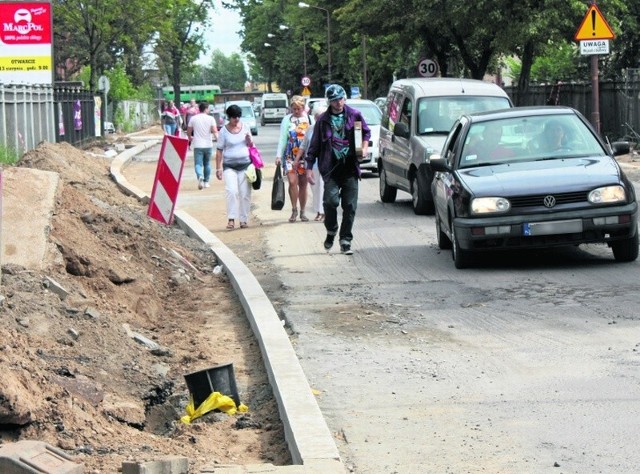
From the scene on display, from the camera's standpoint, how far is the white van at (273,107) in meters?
96.0

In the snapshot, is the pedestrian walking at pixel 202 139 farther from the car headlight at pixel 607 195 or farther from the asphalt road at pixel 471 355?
the car headlight at pixel 607 195

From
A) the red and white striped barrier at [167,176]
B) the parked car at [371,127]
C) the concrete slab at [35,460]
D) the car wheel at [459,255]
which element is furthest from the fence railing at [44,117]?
the concrete slab at [35,460]

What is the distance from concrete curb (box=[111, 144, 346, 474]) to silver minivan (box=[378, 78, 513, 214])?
675 centimetres

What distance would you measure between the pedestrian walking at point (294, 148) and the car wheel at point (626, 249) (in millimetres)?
6340

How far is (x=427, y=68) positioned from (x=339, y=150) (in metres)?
32.8

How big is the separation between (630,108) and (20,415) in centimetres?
3023

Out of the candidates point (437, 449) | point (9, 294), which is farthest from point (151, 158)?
point (437, 449)

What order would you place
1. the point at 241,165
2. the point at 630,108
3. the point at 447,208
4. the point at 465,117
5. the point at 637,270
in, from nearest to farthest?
the point at 637,270 < the point at 447,208 < the point at 465,117 < the point at 241,165 < the point at 630,108

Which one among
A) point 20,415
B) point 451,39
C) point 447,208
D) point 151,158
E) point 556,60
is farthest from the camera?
point 556,60

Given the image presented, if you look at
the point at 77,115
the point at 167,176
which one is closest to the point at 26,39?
the point at 77,115

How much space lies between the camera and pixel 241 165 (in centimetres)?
1834

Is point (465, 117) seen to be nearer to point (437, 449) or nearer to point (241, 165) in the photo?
point (241, 165)

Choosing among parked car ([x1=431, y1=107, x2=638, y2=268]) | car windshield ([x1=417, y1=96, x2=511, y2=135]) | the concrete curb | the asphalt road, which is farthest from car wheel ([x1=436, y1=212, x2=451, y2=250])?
car windshield ([x1=417, y1=96, x2=511, y2=135])

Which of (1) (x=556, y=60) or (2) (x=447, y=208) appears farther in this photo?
(1) (x=556, y=60)
